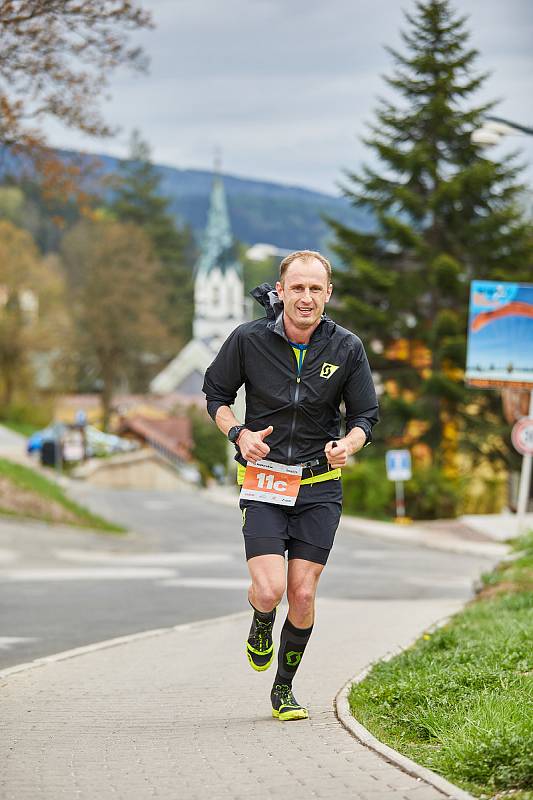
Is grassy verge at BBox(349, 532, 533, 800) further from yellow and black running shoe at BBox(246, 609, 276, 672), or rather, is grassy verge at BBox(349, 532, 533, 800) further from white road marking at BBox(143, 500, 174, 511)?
white road marking at BBox(143, 500, 174, 511)

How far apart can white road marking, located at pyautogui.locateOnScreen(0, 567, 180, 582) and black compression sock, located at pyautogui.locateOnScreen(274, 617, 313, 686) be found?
12.8 m

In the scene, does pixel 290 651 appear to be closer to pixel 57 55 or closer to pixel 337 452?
pixel 337 452

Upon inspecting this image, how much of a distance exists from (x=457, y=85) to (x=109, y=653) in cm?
4195

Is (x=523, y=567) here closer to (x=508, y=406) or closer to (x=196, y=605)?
(x=196, y=605)

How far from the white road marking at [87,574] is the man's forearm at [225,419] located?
42.7 ft

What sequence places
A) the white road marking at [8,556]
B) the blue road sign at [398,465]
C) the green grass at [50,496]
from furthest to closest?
the blue road sign at [398,465] → the green grass at [50,496] → the white road marking at [8,556]

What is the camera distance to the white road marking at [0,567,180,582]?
766 inches

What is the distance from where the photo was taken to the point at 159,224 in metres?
126

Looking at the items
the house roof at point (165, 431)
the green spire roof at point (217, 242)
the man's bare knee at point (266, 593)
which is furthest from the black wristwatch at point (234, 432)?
the green spire roof at point (217, 242)

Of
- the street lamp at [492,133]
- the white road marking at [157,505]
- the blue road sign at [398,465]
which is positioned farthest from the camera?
the white road marking at [157,505]

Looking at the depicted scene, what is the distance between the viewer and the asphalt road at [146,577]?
13.1m

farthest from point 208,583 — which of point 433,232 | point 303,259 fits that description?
point 433,232

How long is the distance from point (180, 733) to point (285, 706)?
1.83 ft

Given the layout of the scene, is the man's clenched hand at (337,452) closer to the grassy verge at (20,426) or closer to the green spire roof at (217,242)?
the grassy verge at (20,426)
